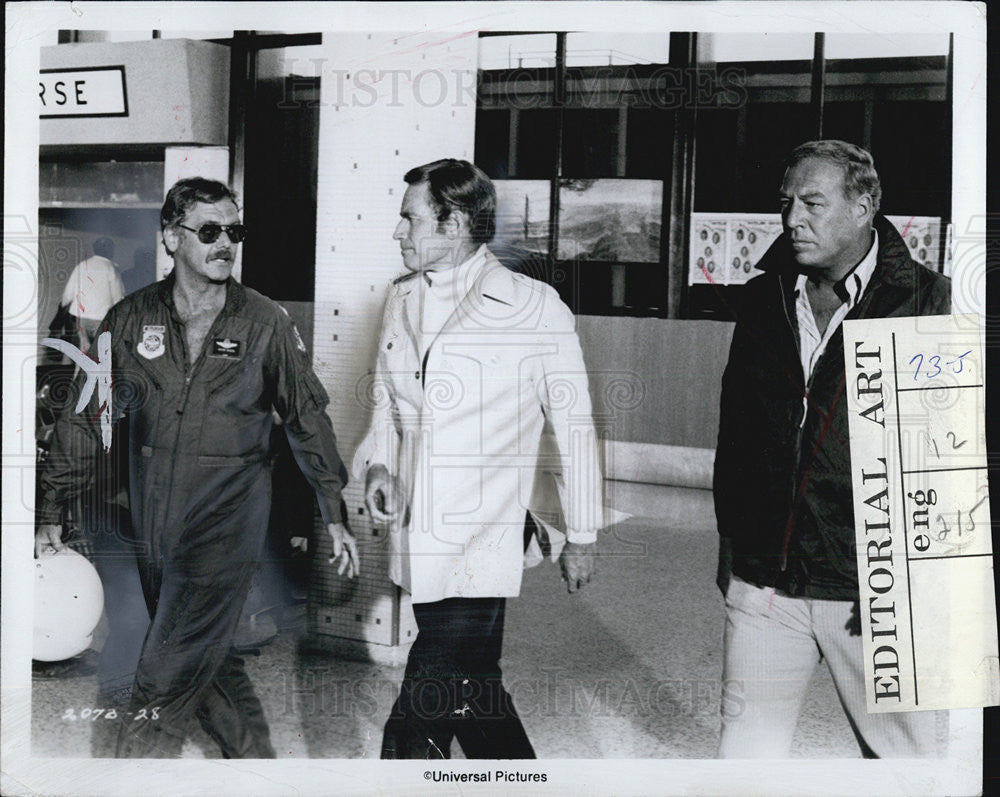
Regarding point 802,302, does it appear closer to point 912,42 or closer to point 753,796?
point 912,42

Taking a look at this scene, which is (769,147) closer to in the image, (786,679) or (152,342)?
(786,679)

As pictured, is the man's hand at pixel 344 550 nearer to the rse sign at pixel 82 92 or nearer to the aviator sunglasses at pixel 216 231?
the aviator sunglasses at pixel 216 231

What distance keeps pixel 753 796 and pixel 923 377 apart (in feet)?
3.97

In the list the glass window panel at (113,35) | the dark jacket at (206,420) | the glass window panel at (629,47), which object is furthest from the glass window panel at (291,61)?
the glass window panel at (629,47)

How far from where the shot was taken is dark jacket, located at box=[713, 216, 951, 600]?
9.00ft

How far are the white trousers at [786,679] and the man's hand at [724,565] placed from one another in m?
0.02

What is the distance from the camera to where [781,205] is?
275 cm

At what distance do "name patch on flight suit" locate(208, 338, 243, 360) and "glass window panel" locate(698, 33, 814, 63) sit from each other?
4.75 feet

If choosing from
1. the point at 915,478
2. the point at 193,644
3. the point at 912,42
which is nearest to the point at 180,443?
the point at 193,644

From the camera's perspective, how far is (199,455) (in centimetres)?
278

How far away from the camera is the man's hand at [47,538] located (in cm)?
284

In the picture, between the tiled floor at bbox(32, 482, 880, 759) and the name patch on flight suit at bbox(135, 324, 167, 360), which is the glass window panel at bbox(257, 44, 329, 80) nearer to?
the name patch on flight suit at bbox(135, 324, 167, 360)

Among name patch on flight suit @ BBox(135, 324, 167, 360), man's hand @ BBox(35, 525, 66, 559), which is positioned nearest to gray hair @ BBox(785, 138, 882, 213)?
name patch on flight suit @ BBox(135, 324, 167, 360)

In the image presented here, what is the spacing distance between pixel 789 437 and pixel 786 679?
65cm
